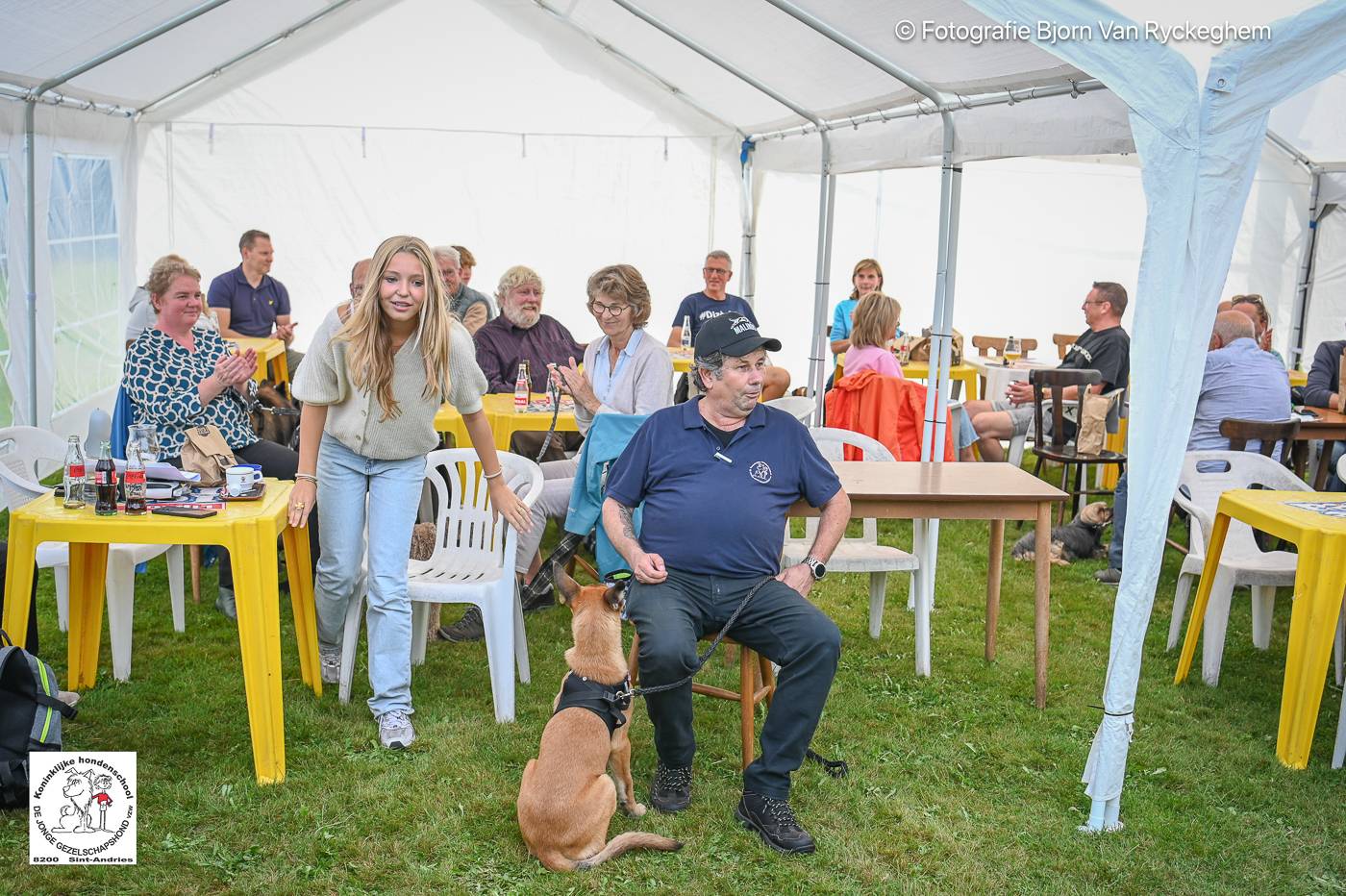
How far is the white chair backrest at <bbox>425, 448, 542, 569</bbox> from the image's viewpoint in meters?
4.21

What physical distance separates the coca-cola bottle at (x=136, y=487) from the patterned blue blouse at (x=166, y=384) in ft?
3.33

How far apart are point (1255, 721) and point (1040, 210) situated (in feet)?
22.9

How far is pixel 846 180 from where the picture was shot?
1036cm

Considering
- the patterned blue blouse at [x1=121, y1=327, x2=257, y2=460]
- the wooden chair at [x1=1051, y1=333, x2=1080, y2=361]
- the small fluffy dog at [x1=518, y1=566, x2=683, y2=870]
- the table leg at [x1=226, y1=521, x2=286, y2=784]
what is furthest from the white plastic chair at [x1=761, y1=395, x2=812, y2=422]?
the wooden chair at [x1=1051, y1=333, x2=1080, y2=361]

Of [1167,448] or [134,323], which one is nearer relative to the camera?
[1167,448]

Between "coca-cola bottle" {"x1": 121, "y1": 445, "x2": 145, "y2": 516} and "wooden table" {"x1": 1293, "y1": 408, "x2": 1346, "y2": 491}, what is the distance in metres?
5.03

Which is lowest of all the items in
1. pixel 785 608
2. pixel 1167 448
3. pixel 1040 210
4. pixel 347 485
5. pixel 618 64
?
pixel 785 608

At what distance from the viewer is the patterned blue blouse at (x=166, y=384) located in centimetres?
434

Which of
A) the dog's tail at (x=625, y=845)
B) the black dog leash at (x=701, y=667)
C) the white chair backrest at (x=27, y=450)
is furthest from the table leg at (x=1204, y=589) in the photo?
the white chair backrest at (x=27, y=450)

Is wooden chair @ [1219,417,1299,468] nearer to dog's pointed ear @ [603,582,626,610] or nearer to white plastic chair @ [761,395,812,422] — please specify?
white plastic chair @ [761,395,812,422]

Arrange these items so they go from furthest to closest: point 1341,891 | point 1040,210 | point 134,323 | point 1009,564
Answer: point 1040,210 < point 134,323 < point 1009,564 < point 1341,891

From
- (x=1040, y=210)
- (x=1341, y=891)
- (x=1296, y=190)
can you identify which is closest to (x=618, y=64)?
(x=1040, y=210)

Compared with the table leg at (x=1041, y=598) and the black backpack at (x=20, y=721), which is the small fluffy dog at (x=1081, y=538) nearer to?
the table leg at (x=1041, y=598)

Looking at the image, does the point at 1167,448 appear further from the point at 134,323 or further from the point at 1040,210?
the point at 1040,210
